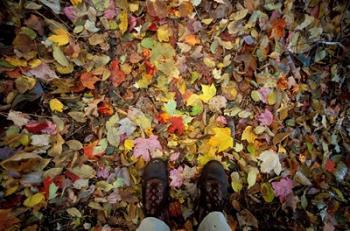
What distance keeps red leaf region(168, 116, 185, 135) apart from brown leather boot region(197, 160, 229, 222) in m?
0.22

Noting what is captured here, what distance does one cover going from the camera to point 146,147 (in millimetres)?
1720

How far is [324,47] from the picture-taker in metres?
1.86

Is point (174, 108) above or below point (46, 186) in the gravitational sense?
above

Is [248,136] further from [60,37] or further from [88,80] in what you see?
[60,37]

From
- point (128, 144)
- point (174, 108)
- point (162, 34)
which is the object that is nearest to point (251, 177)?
point (174, 108)

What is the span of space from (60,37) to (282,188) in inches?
51.5

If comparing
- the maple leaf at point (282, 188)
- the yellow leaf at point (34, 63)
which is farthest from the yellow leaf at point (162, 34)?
the maple leaf at point (282, 188)

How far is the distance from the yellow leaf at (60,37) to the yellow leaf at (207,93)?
27.7 inches

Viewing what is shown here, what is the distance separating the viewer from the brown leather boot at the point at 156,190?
1627 millimetres

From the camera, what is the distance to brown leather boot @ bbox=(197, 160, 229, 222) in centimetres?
166

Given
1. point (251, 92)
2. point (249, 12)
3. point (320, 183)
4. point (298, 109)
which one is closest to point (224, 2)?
point (249, 12)

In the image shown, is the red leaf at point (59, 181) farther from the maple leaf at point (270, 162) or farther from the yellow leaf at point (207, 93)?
the maple leaf at point (270, 162)

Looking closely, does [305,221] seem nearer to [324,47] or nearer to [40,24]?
[324,47]

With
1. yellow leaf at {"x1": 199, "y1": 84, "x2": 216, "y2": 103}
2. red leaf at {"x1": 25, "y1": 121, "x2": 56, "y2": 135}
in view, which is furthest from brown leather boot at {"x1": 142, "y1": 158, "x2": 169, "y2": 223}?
red leaf at {"x1": 25, "y1": 121, "x2": 56, "y2": 135}
